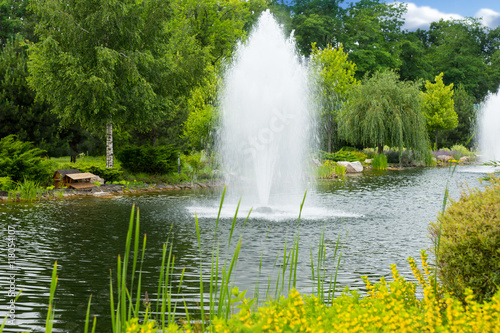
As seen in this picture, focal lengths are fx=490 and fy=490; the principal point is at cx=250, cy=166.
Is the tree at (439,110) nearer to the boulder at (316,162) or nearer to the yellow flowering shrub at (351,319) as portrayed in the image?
the boulder at (316,162)

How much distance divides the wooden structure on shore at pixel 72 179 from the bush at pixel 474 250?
15.2m

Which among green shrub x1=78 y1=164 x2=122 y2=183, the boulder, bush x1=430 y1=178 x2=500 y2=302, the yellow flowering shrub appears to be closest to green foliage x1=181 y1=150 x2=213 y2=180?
green shrub x1=78 y1=164 x2=122 y2=183

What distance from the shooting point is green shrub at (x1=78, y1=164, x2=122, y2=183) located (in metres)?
18.7

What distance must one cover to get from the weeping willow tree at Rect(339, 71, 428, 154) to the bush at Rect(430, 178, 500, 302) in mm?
29357

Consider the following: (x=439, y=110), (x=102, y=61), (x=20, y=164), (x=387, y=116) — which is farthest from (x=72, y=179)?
(x=439, y=110)

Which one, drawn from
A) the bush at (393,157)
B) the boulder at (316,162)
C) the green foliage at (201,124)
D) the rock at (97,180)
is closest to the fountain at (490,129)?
the bush at (393,157)

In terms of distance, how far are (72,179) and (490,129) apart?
37.6 metres

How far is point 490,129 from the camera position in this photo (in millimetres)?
43031

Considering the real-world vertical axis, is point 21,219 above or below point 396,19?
below

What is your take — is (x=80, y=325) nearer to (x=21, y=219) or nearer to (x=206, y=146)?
(x=21, y=219)

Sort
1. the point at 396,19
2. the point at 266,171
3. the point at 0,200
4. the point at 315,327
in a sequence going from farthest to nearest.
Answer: the point at 396,19 → the point at 266,171 → the point at 0,200 → the point at 315,327

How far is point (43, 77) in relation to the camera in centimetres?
1861

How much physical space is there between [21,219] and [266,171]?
7.86 m

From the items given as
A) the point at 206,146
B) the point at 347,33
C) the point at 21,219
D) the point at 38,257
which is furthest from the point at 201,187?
the point at 347,33
